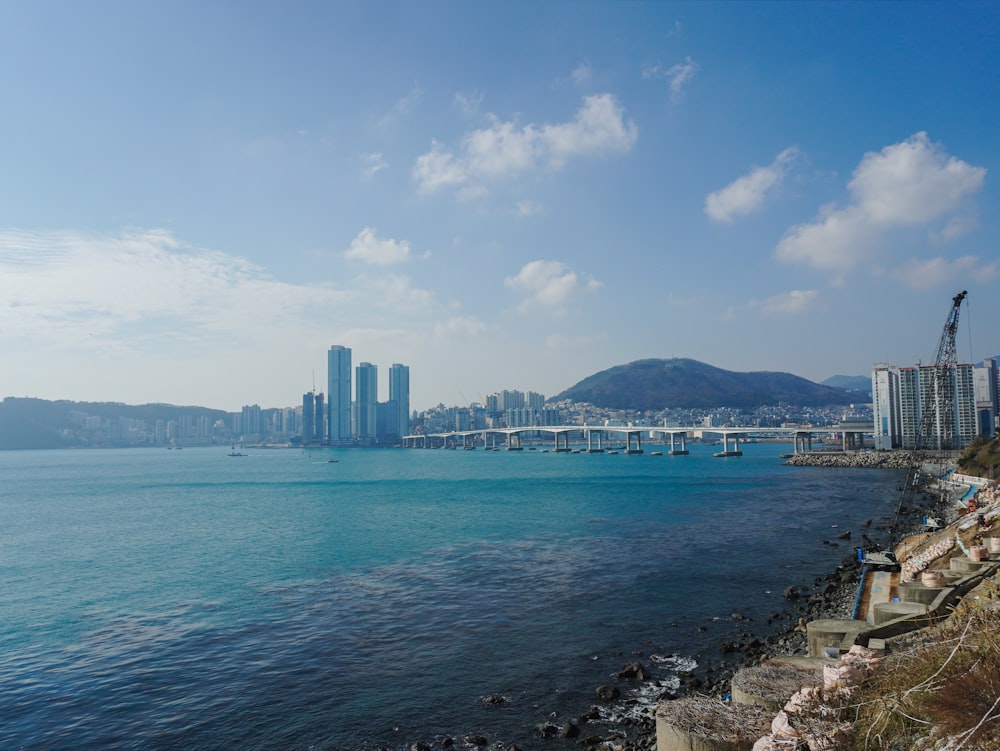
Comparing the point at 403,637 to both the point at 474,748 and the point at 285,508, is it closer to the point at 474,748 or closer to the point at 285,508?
the point at 474,748

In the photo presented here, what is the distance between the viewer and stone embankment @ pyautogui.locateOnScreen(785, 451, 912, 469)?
7662cm

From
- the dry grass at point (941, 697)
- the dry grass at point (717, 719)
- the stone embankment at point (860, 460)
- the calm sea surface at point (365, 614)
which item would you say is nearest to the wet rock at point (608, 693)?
the calm sea surface at point (365, 614)

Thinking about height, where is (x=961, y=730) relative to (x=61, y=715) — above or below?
above

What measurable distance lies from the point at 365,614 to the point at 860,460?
270 ft

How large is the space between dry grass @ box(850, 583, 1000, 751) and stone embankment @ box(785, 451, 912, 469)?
259 ft

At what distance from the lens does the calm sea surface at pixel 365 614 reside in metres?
11.4

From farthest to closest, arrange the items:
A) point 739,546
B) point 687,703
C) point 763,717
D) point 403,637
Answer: point 739,546 → point 403,637 → point 687,703 → point 763,717

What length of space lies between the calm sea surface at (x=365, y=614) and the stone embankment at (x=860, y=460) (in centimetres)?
4164

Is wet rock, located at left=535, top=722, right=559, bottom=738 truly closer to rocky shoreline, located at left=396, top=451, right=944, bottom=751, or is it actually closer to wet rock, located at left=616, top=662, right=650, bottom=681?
rocky shoreline, located at left=396, top=451, right=944, bottom=751

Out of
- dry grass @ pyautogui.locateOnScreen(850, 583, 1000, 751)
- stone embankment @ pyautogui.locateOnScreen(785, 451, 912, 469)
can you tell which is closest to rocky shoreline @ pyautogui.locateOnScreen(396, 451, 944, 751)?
dry grass @ pyautogui.locateOnScreen(850, 583, 1000, 751)

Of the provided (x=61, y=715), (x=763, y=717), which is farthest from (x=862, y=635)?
(x=61, y=715)

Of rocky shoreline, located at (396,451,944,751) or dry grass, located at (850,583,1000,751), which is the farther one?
rocky shoreline, located at (396,451,944,751)

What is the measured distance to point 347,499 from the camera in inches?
2094

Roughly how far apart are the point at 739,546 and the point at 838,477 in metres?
45.9
